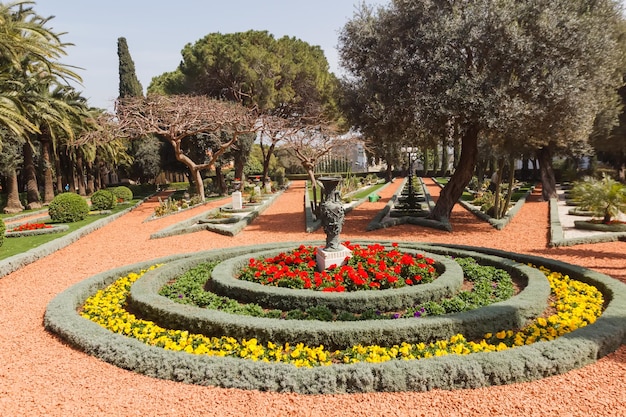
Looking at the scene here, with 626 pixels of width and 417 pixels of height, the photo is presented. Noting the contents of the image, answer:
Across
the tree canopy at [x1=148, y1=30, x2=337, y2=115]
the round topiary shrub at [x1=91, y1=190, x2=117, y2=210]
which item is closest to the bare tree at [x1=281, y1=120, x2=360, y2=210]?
the tree canopy at [x1=148, y1=30, x2=337, y2=115]

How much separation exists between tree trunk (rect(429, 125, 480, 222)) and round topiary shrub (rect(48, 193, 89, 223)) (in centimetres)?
1712

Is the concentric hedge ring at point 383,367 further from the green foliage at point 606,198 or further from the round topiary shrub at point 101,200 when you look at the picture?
the round topiary shrub at point 101,200

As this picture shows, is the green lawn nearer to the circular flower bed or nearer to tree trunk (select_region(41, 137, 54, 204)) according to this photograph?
the circular flower bed

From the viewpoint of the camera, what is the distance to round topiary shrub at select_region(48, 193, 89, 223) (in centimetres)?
1981

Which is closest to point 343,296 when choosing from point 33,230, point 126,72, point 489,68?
point 489,68

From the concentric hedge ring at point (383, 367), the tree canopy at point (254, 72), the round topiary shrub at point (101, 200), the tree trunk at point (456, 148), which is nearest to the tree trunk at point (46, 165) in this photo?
the round topiary shrub at point (101, 200)

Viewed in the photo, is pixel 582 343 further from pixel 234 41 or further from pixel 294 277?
pixel 234 41

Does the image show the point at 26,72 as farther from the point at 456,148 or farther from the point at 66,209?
the point at 456,148

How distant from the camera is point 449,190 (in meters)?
16.7

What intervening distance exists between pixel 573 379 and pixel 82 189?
43.8 metres

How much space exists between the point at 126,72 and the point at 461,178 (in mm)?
43411

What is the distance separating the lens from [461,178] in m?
16.5

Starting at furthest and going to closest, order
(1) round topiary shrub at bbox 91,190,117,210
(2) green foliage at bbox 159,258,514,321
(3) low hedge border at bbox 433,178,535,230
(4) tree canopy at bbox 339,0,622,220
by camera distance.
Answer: (1) round topiary shrub at bbox 91,190,117,210 < (3) low hedge border at bbox 433,178,535,230 < (4) tree canopy at bbox 339,0,622,220 < (2) green foliage at bbox 159,258,514,321

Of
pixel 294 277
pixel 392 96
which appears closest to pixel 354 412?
pixel 294 277
